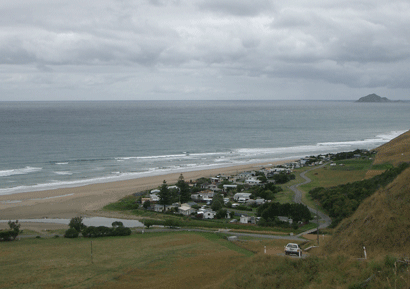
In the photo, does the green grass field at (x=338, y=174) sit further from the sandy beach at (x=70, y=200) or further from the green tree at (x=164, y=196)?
the sandy beach at (x=70, y=200)

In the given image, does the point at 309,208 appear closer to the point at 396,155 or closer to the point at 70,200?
the point at 396,155

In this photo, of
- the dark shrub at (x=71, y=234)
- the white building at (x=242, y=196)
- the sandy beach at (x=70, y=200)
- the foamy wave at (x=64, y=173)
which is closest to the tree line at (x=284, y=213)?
the white building at (x=242, y=196)

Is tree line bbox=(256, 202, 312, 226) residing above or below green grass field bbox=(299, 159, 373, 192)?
below

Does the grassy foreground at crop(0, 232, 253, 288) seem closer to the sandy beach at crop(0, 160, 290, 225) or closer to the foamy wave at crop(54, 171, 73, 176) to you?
the sandy beach at crop(0, 160, 290, 225)

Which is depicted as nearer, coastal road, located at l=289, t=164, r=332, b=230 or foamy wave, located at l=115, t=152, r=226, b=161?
coastal road, located at l=289, t=164, r=332, b=230

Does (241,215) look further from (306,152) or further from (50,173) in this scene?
(306,152)

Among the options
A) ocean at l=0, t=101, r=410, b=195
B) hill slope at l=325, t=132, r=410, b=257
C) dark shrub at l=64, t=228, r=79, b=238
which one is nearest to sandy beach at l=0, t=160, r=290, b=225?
ocean at l=0, t=101, r=410, b=195
